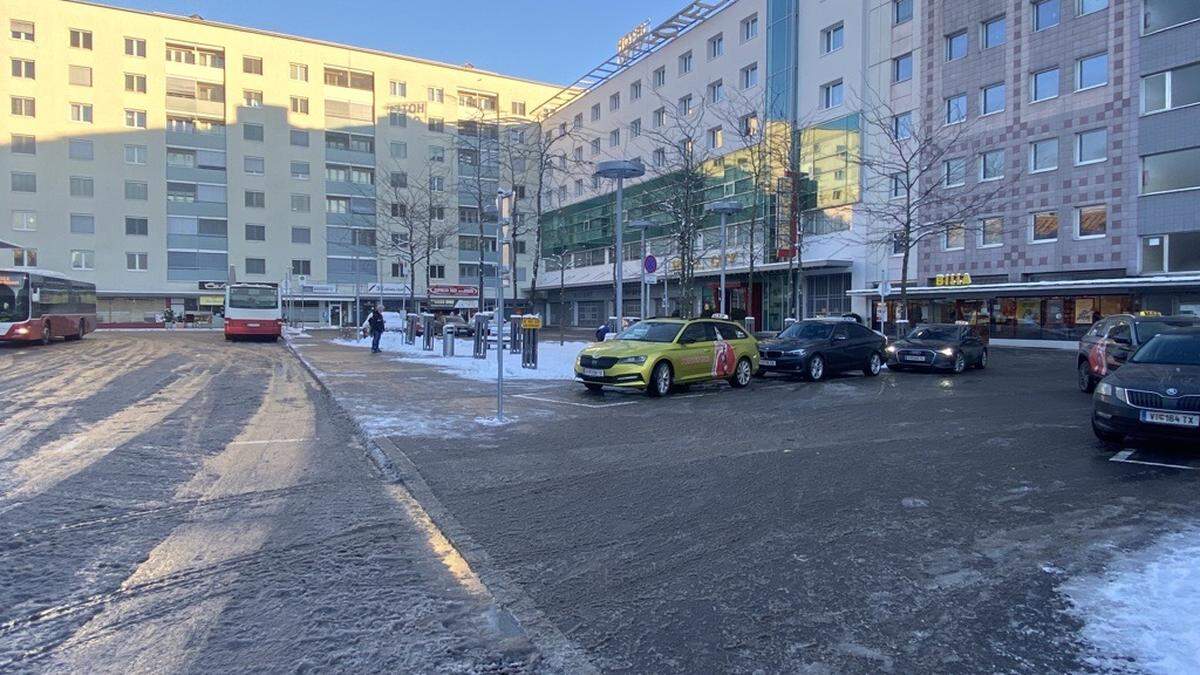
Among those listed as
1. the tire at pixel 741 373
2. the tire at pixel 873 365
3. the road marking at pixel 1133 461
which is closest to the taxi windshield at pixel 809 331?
the tire at pixel 873 365

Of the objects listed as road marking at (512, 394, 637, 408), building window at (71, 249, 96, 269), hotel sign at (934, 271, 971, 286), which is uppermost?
building window at (71, 249, 96, 269)

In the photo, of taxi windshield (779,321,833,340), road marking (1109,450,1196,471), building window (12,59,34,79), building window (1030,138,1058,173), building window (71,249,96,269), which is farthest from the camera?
building window (71,249,96,269)

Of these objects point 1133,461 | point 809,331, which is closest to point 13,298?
point 809,331

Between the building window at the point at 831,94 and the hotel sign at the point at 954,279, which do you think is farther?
the building window at the point at 831,94

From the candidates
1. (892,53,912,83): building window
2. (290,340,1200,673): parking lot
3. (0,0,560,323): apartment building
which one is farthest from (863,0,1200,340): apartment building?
(0,0,560,323): apartment building

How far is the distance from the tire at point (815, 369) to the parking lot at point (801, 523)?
5.29 m

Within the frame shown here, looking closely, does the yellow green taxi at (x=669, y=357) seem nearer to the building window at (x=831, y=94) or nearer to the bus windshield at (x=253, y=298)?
the bus windshield at (x=253, y=298)

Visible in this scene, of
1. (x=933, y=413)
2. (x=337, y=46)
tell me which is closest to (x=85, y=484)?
(x=933, y=413)

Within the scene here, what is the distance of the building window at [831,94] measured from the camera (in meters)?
38.3

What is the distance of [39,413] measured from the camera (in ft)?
34.5

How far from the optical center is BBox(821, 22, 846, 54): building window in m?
38.3

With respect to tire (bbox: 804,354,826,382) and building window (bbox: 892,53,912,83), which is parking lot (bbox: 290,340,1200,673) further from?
building window (bbox: 892,53,912,83)

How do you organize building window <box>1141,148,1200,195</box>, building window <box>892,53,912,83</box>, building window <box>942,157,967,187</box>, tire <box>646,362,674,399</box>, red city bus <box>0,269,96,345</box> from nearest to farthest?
tire <box>646,362,674,399</box> < red city bus <box>0,269,96,345</box> < building window <box>1141,148,1200,195</box> < building window <box>942,157,967,187</box> < building window <box>892,53,912,83</box>

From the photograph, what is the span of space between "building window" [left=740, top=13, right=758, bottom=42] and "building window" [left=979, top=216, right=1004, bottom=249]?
725 inches
